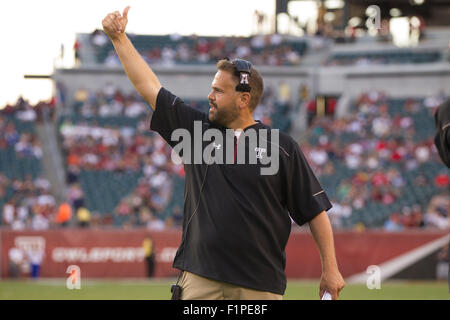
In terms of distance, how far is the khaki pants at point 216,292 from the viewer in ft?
16.3

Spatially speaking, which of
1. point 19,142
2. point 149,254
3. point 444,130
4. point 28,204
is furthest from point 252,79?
point 19,142

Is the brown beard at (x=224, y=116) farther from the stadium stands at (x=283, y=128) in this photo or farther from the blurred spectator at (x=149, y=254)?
the stadium stands at (x=283, y=128)

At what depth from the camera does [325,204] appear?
5191 millimetres

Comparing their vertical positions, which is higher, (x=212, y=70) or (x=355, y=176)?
(x=212, y=70)

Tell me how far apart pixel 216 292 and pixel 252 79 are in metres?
1.27

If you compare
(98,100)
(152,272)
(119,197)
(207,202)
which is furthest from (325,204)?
(98,100)

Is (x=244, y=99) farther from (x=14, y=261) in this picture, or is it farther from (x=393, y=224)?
(x=393, y=224)

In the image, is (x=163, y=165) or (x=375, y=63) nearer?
(x=163, y=165)

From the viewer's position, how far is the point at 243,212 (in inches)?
197

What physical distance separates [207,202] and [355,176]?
21.7m

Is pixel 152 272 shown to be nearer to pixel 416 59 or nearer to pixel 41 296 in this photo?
pixel 41 296

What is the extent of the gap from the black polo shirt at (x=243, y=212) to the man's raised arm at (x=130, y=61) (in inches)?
3.6

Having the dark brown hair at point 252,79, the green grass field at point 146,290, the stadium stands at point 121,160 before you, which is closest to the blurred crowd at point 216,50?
the stadium stands at point 121,160
